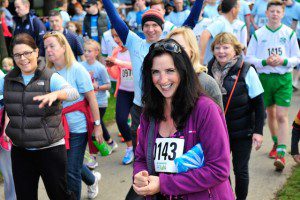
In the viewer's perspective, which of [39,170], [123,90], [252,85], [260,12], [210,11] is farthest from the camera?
[210,11]

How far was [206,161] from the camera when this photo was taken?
102 inches

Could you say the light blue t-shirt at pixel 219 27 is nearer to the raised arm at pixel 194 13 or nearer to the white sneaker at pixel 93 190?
the raised arm at pixel 194 13

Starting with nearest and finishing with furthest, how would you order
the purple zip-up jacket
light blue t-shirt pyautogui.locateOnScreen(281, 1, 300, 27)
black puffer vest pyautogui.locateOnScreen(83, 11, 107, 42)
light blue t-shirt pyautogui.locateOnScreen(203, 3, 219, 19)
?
the purple zip-up jacket → light blue t-shirt pyautogui.locateOnScreen(281, 1, 300, 27) → light blue t-shirt pyautogui.locateOnScreen(203, 3, 219, 19) → black puffer vest pyautogui.locateOnScreen(83, 11, 107, 42)

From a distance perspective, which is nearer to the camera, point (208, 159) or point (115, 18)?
point (208, 159)

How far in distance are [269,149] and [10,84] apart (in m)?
3.97

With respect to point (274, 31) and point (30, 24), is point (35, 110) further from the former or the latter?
point (30, 24)

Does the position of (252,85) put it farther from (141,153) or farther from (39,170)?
(39,170)

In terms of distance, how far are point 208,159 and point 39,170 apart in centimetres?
197

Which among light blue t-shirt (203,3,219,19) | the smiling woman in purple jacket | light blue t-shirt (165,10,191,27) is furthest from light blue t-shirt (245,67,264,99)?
light blue t-shirt (165,10,191,27)

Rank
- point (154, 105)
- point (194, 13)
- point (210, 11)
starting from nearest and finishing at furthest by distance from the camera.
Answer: point (154, 105) < point (194, 13) < point (210, 11)

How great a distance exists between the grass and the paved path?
0.24 ft

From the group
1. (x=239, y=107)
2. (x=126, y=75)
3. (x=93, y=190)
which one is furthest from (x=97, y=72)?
(x=239, y=107)

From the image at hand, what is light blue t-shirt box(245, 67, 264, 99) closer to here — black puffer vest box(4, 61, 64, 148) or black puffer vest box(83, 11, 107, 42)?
black puffer vest box(4, 61, 64, 148)

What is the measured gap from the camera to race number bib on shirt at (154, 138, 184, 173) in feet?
8.70
